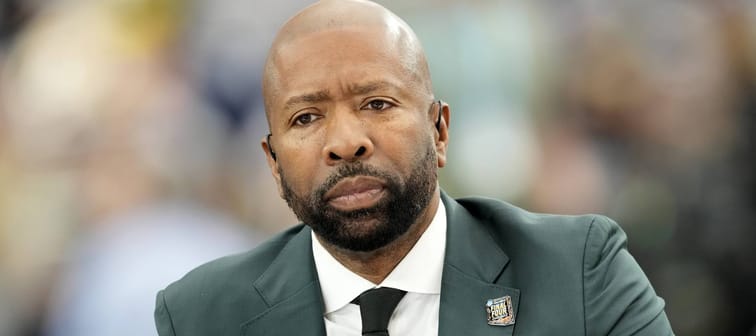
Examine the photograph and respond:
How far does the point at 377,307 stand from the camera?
2555 millimetres

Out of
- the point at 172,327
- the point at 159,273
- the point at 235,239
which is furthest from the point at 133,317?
the point at 172,327

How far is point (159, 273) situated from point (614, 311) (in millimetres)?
2139

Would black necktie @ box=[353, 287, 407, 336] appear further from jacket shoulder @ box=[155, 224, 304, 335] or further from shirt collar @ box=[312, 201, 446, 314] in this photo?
jacket shoulder @ box=[155, 224, 304, 335]

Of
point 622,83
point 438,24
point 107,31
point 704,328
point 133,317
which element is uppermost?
point 107,31

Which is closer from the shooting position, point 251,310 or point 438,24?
point 251,310

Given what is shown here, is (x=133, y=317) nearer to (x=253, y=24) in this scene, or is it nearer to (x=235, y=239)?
(x=235, y=239)

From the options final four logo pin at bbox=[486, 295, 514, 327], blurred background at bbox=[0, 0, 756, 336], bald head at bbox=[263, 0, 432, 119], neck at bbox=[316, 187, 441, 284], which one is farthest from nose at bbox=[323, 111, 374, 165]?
blurred background at bbox=[0, 0, 756, 336]

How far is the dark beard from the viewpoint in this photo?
93.8 inches

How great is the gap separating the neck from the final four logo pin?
0.94 feet

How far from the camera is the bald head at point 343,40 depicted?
8.23ft

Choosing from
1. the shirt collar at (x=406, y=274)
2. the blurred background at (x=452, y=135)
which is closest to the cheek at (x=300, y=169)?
the shirt collar at (x=406, y=274)

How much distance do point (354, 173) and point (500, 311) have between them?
1.77 feet

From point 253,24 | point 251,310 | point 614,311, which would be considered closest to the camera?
point 614,311

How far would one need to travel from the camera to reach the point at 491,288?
2.53 m
